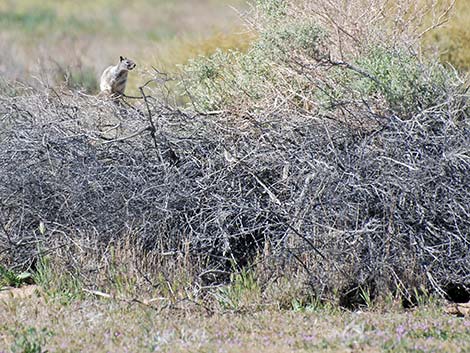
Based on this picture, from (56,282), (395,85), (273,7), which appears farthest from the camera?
(273,7)

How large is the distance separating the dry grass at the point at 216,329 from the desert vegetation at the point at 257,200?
3 cm

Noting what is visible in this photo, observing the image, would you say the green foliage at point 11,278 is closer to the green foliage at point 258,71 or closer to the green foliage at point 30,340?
the green foliage at point 30,340

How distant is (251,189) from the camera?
7.26 m

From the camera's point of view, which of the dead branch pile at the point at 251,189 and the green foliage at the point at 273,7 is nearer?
the dead branch pile at the point at 251,189

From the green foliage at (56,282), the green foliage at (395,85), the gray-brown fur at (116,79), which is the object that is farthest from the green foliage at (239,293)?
the gray-brown fur at (116,79)

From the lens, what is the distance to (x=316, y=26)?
8.23m

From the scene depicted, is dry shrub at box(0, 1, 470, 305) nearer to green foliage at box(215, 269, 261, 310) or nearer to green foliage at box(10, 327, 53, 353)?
green foliage at box(215, 269, 261, 310)

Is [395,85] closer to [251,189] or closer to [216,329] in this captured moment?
[251,189]

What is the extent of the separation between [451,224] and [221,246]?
1888mm

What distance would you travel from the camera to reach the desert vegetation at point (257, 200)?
678 cm

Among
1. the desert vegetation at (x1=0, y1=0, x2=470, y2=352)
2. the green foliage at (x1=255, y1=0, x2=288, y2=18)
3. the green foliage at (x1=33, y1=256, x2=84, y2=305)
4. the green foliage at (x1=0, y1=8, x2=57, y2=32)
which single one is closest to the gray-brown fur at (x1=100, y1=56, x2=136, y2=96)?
the desert vegetation at (x1=0, y1=0, x2=470, y2=352)

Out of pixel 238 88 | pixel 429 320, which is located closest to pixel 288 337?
pixel 429 320

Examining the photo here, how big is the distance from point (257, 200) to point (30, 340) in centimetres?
237

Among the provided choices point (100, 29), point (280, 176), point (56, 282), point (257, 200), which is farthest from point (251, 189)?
point (100, 29)
